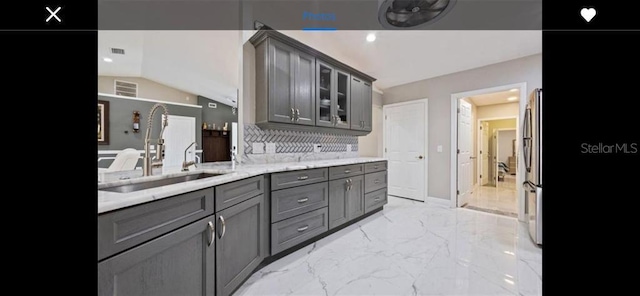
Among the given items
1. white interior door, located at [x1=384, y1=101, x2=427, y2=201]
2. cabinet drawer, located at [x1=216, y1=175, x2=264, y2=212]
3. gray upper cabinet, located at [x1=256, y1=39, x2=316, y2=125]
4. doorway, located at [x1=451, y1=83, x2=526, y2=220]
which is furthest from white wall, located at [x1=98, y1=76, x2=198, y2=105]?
doorway, located at [x1=451, y1=83, x2=526, y2=220]

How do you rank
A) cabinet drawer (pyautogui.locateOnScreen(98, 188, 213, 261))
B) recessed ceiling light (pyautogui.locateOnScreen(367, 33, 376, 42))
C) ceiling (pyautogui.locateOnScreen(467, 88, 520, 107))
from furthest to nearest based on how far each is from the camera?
ceiling (pyautogui.locateOnScreen(467, 88, 520, 107)) → recessed ceiling light (pyautogui.locateOnScreen(367, 33, 376, 42)) → cabinet drawer (pyautogui.locateOnScreen(98, 188, 213, 261))

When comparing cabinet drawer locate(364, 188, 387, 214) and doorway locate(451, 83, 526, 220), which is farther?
doorway locate(451, 83, 526, 220)

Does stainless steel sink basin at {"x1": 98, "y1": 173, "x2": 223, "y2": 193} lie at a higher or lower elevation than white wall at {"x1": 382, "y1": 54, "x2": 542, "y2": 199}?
lower

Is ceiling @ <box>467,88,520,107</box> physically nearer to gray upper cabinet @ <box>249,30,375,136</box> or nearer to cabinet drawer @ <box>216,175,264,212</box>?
gray upper cabinet @ <box>249,30,375,136</box>

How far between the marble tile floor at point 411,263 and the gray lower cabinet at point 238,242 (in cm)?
19

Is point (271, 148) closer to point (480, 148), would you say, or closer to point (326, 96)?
point (326, 96)

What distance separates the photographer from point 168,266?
3.12 ft

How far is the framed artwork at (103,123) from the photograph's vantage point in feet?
3.81

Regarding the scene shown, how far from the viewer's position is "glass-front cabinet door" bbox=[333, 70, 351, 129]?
296 centimetres

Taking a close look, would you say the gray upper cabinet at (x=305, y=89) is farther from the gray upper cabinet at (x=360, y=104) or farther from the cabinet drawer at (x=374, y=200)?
the cabinet drawer at (x=374, y=200)

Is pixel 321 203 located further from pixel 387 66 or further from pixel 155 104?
pixel 387 66

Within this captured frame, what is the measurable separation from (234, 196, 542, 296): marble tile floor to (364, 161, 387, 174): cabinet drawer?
2.14ft
